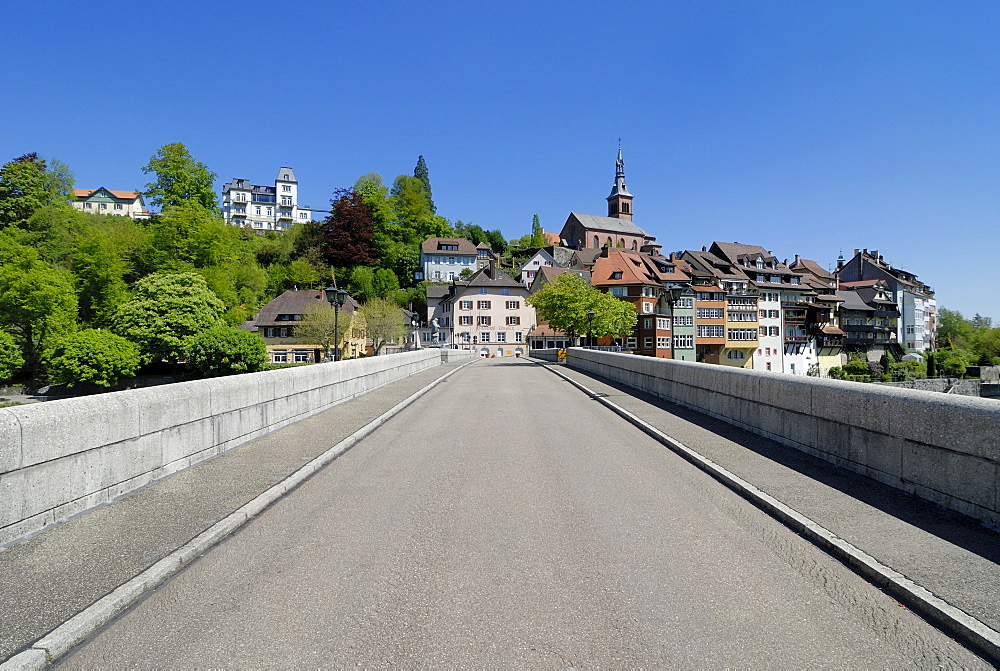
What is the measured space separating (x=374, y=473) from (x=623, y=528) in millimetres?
3669

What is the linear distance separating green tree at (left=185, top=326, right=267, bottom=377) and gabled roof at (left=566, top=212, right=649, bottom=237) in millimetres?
94073

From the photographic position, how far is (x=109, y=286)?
192ft

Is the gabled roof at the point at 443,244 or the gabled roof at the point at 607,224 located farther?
the gabled roof at the point at 607,224

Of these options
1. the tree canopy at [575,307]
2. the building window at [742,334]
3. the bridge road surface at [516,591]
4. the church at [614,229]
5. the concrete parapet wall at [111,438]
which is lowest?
the bridge road surface at [516,591]

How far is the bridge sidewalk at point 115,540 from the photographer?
3914mm

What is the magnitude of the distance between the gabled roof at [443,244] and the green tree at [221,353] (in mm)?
62653

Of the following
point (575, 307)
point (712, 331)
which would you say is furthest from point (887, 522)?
point (712, 331)

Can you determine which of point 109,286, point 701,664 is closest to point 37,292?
point 109,286

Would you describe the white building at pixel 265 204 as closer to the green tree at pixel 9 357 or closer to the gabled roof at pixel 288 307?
the gabled roof at pixel 288 307

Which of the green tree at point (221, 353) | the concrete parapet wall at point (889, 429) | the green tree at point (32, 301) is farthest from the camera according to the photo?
the green tree at point (221, 353)

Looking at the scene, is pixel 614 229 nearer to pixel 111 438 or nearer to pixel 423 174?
pixel 423 174

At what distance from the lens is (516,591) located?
168 inches

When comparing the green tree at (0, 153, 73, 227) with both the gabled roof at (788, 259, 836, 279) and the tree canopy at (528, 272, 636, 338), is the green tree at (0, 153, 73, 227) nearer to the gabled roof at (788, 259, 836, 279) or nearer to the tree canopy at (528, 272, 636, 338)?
the tree canopy at (528, 272, 636, 338)

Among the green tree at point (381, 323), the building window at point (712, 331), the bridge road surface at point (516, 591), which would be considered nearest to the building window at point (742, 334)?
the building window at point (712, 331)
